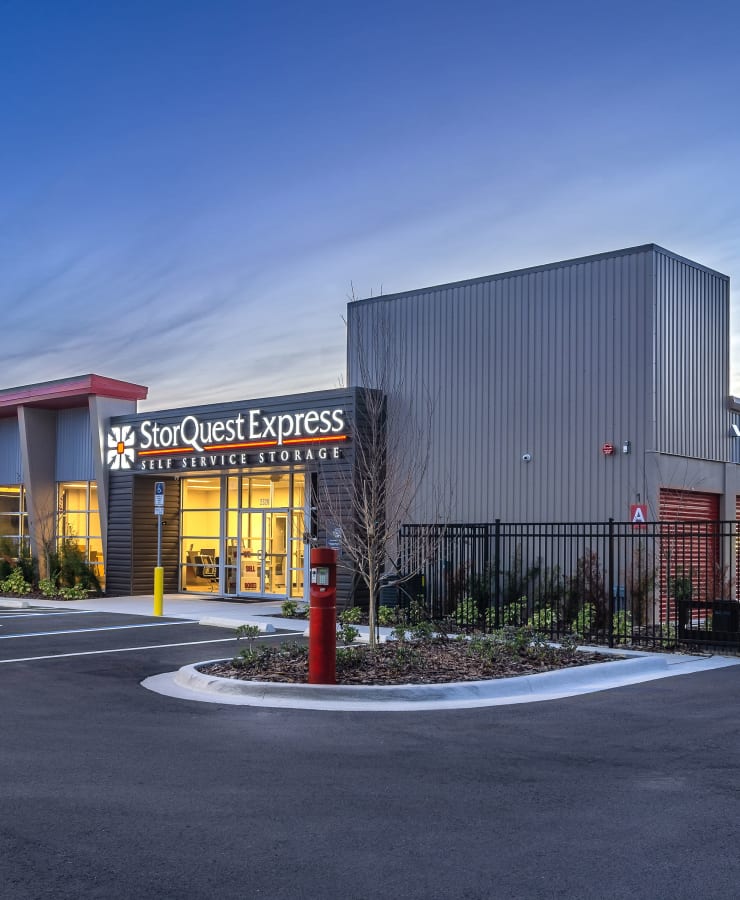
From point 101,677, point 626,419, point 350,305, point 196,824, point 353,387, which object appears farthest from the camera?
point 350,305

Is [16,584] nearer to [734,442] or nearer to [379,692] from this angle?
[734,442]

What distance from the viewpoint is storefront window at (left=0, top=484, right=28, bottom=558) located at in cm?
3312

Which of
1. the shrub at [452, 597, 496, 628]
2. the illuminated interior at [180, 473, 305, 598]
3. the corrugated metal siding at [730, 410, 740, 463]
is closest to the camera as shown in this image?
the shrub at [452, 597, 496, 628]

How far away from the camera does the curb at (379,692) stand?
1132 cm

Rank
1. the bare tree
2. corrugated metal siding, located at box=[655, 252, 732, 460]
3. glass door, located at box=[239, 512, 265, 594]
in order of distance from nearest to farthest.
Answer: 1. corrugated metal siding, located at box=[655, 252, 732, 460]
2. the bare tree
3. glass door, located at box=[239, 512, 265, 594]

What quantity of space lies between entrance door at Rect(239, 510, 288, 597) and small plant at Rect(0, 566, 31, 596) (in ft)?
22.0

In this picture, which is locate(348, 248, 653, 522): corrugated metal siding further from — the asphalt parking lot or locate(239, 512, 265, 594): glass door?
the asphalt parking lot

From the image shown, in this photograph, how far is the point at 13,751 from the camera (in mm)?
8562

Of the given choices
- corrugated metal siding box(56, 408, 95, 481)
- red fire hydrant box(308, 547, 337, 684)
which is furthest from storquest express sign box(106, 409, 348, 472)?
red fire hydrant box(308, 547, 337, 684)

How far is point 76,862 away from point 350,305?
2178cm

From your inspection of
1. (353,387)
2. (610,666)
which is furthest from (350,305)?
(610,666)

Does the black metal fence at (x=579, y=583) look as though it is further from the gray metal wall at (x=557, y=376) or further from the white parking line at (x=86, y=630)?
A: the white parking line at (x=86, y=630)

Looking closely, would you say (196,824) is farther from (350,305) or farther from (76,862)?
(350,305)

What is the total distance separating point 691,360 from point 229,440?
37.6ft
